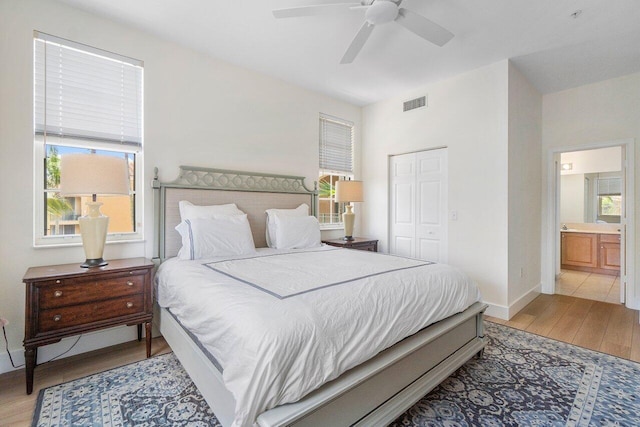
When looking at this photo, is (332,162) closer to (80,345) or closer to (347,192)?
(347,192)

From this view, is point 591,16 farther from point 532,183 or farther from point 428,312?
point 428,312

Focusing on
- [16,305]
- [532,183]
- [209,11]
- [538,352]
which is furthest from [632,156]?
[16,305]

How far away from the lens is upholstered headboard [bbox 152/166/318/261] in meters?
2.87

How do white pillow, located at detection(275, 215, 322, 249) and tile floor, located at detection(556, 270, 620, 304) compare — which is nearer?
white pillow, located at detection(275, 215, 322, 249)

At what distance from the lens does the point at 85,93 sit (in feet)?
8.36

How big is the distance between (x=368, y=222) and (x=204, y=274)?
3357 mm

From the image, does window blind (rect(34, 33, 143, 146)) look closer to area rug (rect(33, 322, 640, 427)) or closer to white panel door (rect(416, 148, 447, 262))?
area rug (rect(33, 322, 640, 427))

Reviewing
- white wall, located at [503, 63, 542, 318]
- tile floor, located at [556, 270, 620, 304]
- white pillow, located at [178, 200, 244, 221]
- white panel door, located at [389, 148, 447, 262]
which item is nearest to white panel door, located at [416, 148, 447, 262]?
white panel door, located at [389, 148, 447, 262]

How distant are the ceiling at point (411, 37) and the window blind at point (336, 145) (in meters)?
0.77

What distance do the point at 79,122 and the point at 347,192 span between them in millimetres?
3085

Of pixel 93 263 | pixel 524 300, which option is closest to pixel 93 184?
pixel 93 263

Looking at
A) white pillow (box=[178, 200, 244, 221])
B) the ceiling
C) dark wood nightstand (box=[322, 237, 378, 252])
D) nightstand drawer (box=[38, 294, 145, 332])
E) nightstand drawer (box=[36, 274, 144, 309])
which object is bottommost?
nightstand drawer (box=[38, 294, 145, 332])

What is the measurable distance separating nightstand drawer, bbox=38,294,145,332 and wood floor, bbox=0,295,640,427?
0.43 metres

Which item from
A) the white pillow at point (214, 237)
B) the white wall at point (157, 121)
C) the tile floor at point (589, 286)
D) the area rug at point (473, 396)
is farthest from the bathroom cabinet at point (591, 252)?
the white pillow at point (214, 237)
